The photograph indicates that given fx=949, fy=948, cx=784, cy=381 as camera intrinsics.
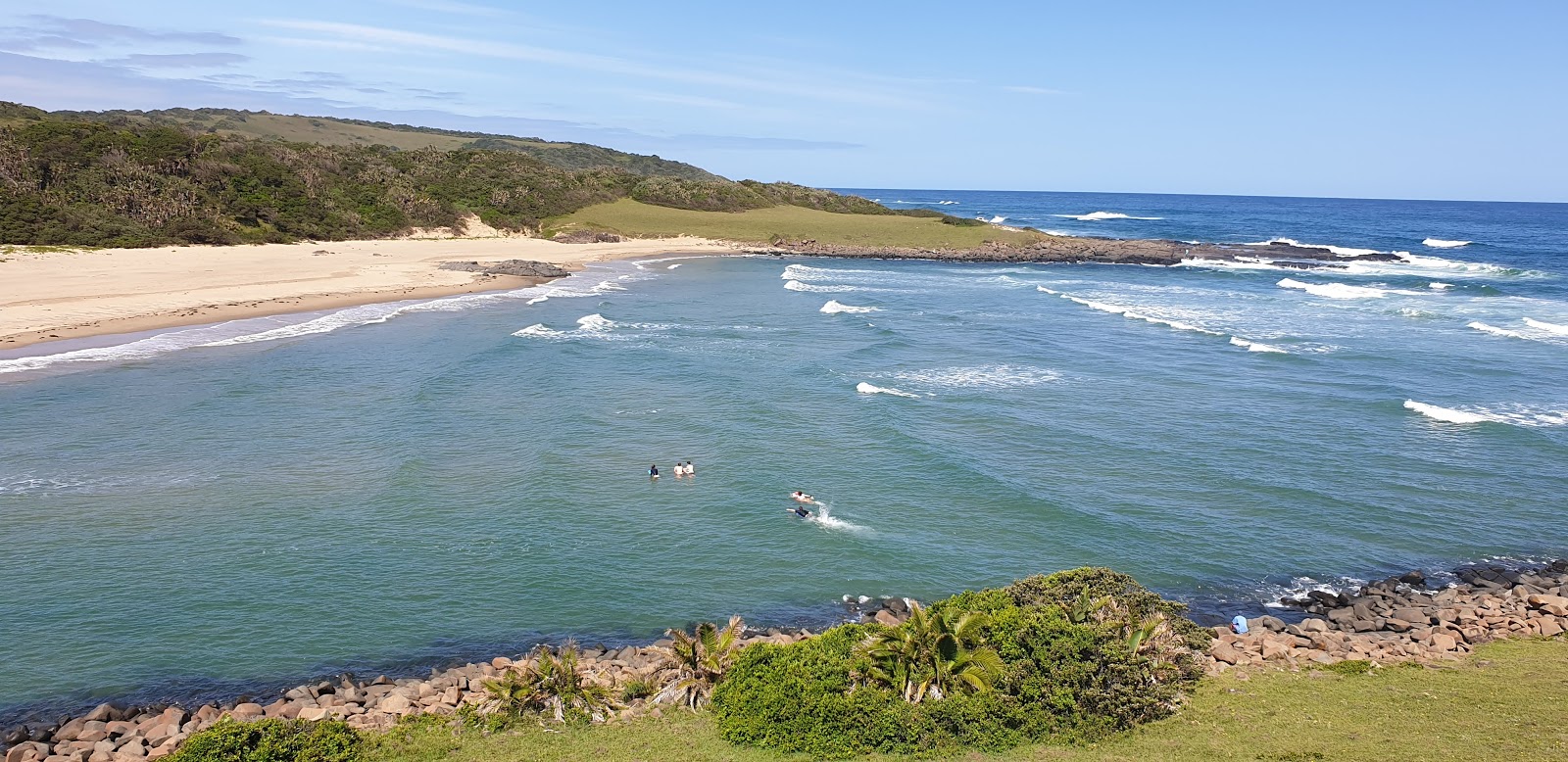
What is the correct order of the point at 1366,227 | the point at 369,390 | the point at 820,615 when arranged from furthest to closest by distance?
the point at 1366,227, the point at 369,390, the point at 820,615

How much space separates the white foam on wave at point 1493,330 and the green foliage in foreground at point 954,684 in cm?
4764

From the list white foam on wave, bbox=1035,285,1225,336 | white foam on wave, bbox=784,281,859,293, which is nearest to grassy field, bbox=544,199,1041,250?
white foam on wave, bbox=784,281,859,293

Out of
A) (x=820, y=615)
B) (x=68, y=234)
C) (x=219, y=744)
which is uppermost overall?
(x=68, y=234)

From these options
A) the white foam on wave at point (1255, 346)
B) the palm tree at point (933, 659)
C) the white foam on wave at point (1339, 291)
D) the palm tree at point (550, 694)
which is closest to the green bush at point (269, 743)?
the palm tree at point (550, 694)

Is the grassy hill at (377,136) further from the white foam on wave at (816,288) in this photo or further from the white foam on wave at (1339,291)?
the white foam on wave at (1339,291)

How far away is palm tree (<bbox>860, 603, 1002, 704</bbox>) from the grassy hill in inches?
4917

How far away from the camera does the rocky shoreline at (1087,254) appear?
9119 centimetres

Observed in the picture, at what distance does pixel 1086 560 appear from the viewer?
22.1m

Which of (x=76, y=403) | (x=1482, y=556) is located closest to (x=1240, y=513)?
(x=1482, y=556)

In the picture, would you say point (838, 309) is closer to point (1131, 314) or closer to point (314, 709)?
point (1131, 314)

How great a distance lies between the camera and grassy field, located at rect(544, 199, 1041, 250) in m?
98.4

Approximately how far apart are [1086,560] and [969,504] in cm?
402

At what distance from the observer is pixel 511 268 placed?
70188 millimetres

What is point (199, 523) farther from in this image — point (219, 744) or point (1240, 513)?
point (1240, 513)
